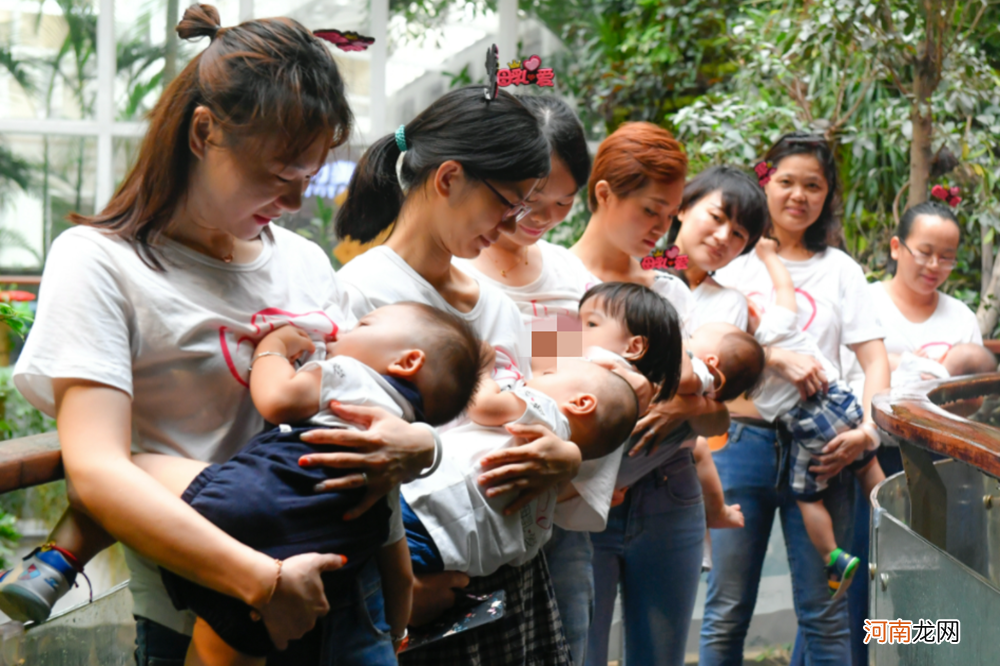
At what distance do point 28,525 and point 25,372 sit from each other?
2.01 m

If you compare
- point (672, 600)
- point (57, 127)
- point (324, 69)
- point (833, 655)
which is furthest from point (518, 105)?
point (57, 127)

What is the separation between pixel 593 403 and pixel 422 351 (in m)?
0.46

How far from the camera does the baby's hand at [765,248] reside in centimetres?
295

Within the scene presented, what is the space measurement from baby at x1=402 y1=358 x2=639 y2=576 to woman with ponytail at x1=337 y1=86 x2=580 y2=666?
3 centimetres

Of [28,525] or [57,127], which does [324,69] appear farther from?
[57,127]

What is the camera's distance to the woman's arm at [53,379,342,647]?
1076mm

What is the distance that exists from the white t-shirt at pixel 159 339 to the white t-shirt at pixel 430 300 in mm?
263

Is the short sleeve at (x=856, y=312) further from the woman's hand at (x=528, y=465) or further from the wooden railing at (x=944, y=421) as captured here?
the woman's hand at (x=528, y=465)

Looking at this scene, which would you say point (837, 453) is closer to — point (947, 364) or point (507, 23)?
point (947, 364)

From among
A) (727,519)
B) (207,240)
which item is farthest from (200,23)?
(727,519)

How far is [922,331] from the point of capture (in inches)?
129

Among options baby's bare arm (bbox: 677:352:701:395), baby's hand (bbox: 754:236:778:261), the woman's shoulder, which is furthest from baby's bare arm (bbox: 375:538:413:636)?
the woman's shoulder

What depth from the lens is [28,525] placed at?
2.82 m

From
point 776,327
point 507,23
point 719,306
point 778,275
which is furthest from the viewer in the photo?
point 507,23
